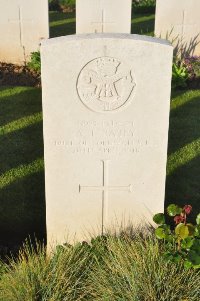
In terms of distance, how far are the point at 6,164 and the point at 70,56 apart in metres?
2.46

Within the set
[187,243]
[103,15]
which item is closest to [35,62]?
[103,15]

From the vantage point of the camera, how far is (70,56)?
352 cm

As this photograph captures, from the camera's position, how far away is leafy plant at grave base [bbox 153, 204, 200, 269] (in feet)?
11.2

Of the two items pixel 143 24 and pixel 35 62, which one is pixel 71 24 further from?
pixel 35 62

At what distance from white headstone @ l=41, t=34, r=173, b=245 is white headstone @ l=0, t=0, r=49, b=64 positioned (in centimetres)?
504

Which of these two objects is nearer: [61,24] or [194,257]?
[194,257]

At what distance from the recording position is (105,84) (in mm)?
3633

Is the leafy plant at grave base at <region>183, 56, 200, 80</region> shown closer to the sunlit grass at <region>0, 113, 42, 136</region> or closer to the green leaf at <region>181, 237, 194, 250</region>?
the sunlit grass at <region>0, 113, 42, 136</region>

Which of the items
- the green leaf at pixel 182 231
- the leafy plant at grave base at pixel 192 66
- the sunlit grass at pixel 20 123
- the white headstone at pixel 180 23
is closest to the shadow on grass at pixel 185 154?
the leafy plant at grave base at pixel 192 66

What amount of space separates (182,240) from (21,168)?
250cm

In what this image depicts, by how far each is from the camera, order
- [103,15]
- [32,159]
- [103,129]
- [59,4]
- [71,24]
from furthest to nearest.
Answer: [59,4]
[71,24]
[103,15]
[32,159]
[103,129]

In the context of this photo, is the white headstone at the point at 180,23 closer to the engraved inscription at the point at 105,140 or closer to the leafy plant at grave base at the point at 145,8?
the engraved inscription at the point at 105,140

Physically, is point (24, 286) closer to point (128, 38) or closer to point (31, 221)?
point (31, 221)

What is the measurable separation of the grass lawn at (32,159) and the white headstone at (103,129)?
0.71m
